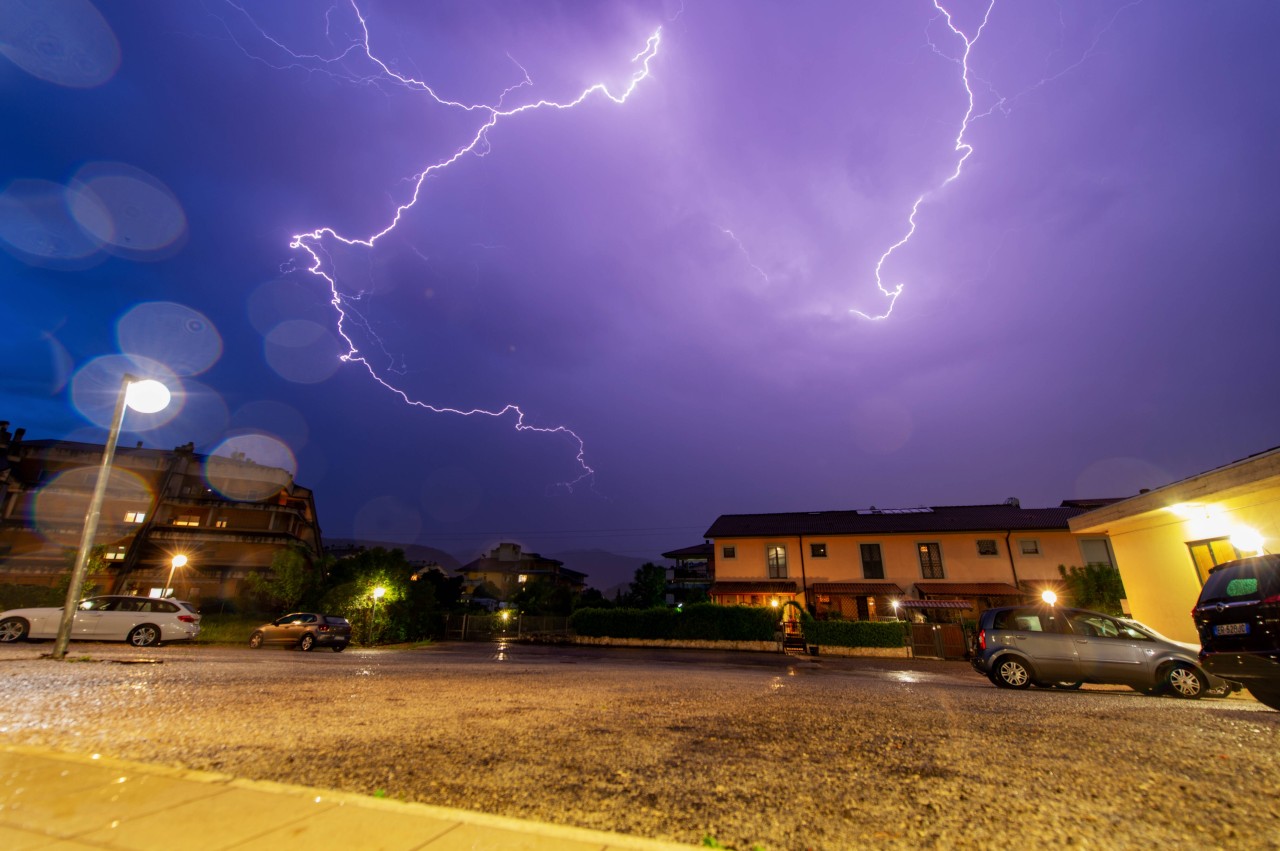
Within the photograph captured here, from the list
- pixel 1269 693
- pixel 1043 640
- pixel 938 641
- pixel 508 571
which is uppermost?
pixel 508 571

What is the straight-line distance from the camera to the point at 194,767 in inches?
127

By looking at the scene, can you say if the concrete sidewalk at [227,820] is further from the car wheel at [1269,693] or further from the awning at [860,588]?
the awning at [860,588]

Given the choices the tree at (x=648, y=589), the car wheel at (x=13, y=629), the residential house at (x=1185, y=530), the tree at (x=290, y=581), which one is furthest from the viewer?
the tree at (x=648, y=589)

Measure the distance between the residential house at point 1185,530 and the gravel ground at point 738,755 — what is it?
492 cm

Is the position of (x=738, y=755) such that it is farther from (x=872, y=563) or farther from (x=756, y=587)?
(x=872, y=563)

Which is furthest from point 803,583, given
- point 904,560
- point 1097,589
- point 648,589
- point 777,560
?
point 1097,589

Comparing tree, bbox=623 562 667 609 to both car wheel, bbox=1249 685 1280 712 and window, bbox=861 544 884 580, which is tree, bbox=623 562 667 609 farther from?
car wheel, bbox=1249 685 1280 712

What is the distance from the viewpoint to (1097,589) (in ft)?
58.2

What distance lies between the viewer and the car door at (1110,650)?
8.95 metres

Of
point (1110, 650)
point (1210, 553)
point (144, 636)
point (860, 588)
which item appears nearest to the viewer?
point (1110, 650)

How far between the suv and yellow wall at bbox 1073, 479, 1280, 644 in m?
4.84

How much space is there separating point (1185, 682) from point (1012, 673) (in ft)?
8.00

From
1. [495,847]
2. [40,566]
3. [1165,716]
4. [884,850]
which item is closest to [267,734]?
[495,847]

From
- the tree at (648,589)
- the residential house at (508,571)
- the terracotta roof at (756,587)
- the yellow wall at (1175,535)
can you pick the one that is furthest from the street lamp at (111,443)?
the residential house at (508,571)
